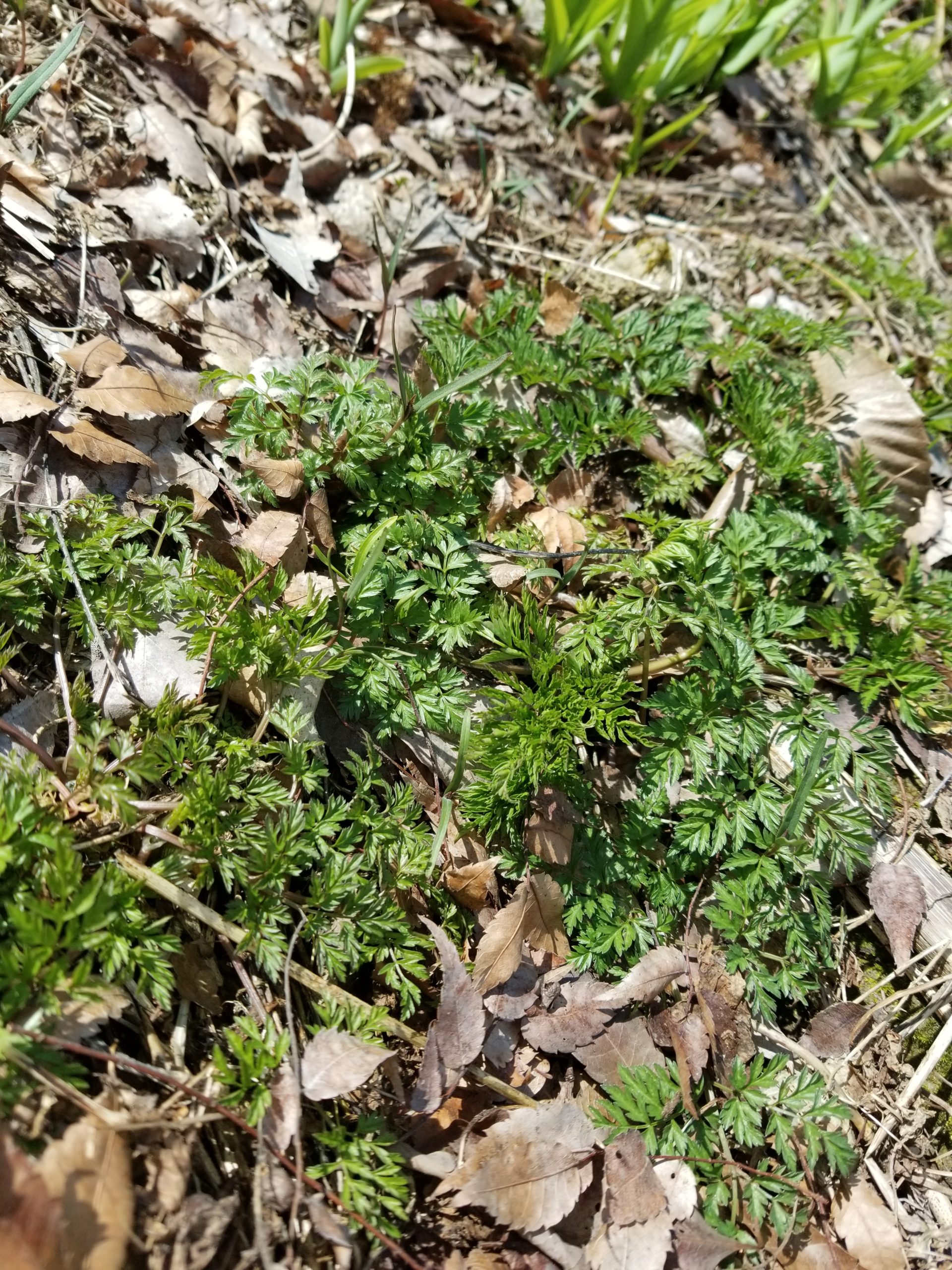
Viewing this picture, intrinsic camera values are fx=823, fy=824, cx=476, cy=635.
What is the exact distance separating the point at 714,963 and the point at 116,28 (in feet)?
13.2

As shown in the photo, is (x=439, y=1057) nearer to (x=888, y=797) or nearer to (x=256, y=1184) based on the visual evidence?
(x=256, y=1184)

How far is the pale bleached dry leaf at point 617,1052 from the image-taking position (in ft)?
7.35

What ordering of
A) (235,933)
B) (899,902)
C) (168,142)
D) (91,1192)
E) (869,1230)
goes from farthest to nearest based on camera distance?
(168,142)
(899,902)
(869,1230)
(235,933)
(91,1192)

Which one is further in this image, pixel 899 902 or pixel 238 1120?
pixel 899 902

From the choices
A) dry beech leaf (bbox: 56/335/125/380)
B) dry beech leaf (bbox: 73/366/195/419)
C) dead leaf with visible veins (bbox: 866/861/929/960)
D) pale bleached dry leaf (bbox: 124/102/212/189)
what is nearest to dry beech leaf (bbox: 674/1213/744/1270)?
dead leaf with visible veins (bbox: 866/861/929/960)

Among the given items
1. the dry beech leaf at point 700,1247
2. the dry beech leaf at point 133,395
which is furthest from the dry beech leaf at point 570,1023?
the dry beech leaf at point 133,395

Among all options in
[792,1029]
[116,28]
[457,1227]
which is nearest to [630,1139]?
[457,1227]

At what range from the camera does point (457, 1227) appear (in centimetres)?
198

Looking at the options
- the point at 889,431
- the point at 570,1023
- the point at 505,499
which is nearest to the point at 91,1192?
the point at 570,1023

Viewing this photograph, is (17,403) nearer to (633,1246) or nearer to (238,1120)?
(238,1120)

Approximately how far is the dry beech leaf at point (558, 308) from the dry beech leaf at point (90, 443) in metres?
1.65

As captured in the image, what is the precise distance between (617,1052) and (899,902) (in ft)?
3.50

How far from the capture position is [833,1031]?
8.05 feet

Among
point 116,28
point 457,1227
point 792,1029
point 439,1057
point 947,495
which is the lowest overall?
point 457,1227
